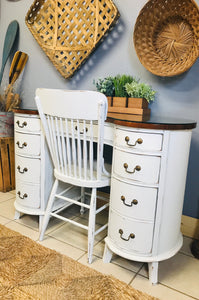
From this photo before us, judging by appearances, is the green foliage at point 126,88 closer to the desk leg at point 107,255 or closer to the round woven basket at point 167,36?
the round woven basket at point 167,36

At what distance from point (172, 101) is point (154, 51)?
0.36 metres

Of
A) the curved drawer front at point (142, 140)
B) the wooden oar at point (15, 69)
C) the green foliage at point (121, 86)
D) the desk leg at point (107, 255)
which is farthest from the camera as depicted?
the wooden oar at point (15, 69)

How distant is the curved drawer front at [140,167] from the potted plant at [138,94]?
0.46 metres

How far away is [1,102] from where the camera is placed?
2246mm

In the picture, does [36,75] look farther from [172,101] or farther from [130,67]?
[172,101]

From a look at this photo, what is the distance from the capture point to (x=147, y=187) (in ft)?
3.98

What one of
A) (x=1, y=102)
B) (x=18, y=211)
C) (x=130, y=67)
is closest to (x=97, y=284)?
(x=18, y=211)

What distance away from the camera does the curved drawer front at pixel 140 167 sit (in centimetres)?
119

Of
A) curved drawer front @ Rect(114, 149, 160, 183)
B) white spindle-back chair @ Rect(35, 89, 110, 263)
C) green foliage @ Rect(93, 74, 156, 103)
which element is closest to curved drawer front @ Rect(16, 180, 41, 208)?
white spindle-back chair @ Rect(35, 89, 110, 263)

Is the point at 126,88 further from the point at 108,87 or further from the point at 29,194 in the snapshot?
the point at 29,194

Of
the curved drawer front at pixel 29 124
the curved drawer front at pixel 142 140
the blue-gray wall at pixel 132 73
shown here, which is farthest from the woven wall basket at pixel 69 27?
the curved drawer front at pixel 142 140

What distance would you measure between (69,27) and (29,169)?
1187mm

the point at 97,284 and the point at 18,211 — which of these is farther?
the point at 18,211

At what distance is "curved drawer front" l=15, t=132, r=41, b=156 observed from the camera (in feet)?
5.34
